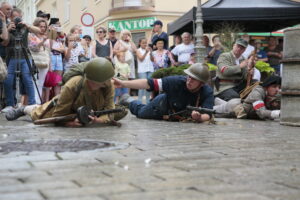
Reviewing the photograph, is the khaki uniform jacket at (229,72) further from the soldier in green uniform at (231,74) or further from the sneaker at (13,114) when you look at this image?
the sneaker at (13,114)

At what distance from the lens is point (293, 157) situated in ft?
13.4

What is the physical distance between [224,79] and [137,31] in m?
18.4

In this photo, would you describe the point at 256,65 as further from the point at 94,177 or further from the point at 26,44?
the point at 94,177

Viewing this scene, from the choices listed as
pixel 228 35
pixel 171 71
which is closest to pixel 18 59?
pixel 171 71

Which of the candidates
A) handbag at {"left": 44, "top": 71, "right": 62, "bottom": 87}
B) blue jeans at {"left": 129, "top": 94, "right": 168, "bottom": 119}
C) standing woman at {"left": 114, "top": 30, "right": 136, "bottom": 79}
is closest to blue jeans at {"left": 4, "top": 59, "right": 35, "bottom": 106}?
handbag at {"left": 44, "top": 71, "right": 62, "bottom": 87}

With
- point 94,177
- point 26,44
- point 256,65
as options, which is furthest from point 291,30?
point 94,177

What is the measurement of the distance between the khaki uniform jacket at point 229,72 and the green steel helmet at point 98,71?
3988 mm

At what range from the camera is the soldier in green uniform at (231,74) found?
1003 centimetres

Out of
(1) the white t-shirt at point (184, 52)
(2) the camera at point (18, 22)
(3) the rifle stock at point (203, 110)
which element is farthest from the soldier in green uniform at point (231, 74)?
(2) the camera at point (18, 22)

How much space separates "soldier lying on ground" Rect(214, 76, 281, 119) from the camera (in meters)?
9.11

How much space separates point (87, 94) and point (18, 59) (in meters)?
3.73

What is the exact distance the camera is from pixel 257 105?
359 inches

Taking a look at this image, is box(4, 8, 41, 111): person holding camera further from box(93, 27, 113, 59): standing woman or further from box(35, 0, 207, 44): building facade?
box(35, 0, 207, 44): building facade

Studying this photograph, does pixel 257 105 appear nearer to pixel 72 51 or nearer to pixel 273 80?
pixel 273 80
